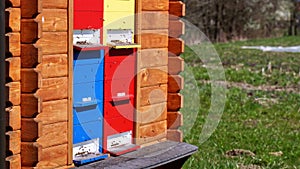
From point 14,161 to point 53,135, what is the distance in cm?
38

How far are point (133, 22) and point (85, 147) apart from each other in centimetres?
107

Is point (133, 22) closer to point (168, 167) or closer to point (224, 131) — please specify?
point (168, 167)

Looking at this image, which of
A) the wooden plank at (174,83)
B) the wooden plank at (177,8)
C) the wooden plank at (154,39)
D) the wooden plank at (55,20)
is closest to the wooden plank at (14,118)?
the wooden plank at (55,20)

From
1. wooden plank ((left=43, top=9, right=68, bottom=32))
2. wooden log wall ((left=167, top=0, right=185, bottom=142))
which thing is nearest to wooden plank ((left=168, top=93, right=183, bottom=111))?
wooden log wall ((left=167, top=0, right=185, bottom=142))

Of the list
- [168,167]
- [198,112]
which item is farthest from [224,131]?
[168,167]

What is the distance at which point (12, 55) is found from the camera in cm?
423

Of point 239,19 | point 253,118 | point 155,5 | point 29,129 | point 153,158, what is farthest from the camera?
point 239,19

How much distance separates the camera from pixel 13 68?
423 centimetres

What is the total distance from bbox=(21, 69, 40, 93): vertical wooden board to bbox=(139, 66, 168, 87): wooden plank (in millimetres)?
1345

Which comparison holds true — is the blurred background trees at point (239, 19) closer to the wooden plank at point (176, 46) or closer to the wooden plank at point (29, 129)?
the wooden plank at point (176, 46)

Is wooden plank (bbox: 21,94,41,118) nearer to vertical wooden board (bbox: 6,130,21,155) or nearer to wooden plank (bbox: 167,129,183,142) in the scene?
vertical wooden board (bbox: 6,130,21,155)

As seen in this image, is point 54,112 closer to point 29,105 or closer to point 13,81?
point 29,105

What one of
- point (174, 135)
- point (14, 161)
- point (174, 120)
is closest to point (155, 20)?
point (174, 120)

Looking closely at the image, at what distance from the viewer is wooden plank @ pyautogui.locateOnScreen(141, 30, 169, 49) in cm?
553
